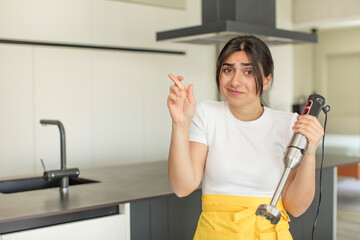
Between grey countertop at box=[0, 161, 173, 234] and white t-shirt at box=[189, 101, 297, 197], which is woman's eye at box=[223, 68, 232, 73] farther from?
grey countertop at box=[0, 161, 173, 234]

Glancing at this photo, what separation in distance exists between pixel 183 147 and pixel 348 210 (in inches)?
179

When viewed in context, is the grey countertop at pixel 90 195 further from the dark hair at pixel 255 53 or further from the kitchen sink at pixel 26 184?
the dark hair at pixel 255 53

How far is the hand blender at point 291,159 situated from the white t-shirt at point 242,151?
0.22m

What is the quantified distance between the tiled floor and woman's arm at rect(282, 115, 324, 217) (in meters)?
3.15

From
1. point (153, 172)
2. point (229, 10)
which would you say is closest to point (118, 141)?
point (153, 172)

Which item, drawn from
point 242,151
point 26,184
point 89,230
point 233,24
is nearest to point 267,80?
point 242,151

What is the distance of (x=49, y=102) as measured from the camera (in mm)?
4242

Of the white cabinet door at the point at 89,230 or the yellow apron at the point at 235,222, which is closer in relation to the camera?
the yellow apron at the point at 235,222

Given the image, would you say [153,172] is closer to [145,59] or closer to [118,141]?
[118,141]

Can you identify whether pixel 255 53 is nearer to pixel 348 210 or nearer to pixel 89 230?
pixel 89 230

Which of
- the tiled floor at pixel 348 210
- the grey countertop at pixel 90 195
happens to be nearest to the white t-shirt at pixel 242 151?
the grey countertop at pixel 90 195

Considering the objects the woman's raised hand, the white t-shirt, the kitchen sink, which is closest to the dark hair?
the white t-shirt

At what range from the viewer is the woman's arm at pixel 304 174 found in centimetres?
129

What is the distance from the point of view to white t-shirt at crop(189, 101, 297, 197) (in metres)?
1.54
